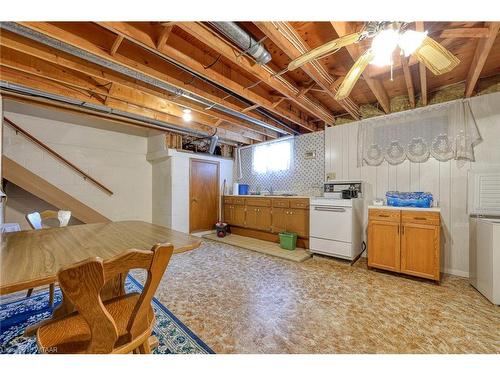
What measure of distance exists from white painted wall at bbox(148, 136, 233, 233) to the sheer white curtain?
3.65m

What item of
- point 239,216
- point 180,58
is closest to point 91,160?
point 239,216

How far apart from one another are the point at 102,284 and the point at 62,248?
80 cm

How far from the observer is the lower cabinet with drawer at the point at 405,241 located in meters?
2.55

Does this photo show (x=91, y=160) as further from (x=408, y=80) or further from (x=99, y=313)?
(x=408, y=80)

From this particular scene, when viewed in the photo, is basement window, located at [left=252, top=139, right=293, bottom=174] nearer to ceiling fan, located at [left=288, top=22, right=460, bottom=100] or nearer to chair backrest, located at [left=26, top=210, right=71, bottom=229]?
ceiling fan, located at [left=288, top=22, right=460, bottom=100]

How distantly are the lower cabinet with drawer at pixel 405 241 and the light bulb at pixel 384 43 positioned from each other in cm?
210

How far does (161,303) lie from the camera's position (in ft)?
6.89

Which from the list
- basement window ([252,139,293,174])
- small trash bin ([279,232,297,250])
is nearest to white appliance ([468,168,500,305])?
small trash bin ([279,232,297,250])

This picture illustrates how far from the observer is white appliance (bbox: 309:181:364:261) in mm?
3227

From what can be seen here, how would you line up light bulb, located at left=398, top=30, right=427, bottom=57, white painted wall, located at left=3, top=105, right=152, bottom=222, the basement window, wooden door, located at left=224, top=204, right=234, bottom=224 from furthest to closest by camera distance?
wooden door, located at left=224, top=204, right=234, bottom=224 → the basement window → white painted wall, located at left=3, top=105, right=152, bottom=222 → light bulb, located at left=398, top=30, right=427, bottom=57

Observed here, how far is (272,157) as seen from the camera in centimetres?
515

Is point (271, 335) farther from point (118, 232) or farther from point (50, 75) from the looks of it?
point (50, 75)

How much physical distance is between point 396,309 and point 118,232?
264 centimetres

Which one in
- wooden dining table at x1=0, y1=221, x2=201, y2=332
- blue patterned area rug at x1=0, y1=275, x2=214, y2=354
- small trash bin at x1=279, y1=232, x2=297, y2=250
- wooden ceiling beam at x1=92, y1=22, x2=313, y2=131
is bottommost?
blue patterned area rug at x1=0, y1=275, x2=214, y2=354
